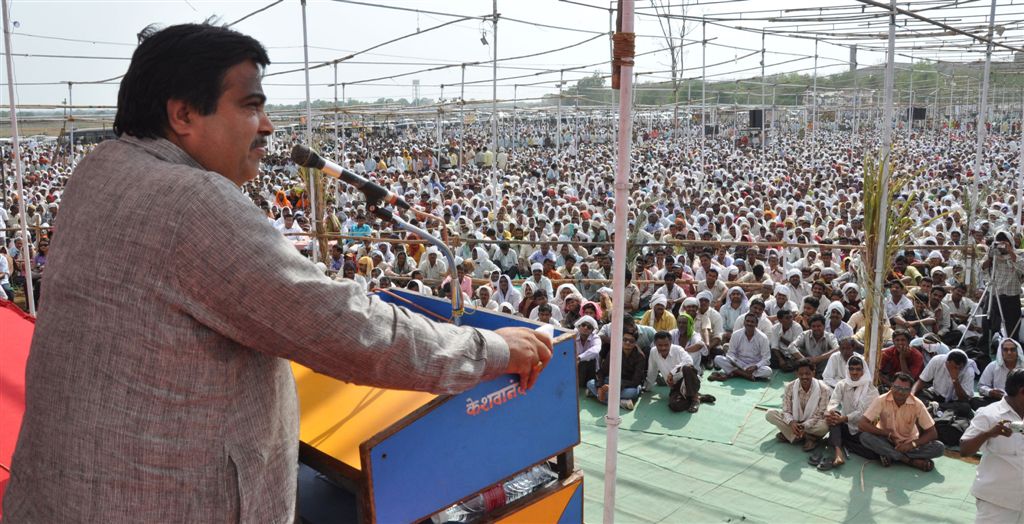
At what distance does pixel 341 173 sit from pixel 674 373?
5.43 m

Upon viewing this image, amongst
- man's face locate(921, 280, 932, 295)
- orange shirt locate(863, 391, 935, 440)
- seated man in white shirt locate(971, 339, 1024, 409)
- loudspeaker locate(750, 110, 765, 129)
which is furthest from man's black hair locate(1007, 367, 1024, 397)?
loudspeaker locate(750, 110, 765, 129)

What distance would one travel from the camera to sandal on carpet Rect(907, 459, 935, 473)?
17.5ft

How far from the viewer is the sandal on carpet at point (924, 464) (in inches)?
210

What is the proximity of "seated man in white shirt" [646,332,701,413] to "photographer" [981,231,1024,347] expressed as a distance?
9.64 feet

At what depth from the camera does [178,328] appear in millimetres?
987

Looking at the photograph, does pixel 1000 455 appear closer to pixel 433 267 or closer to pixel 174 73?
pixel 174 73

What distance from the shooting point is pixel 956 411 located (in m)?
6.12

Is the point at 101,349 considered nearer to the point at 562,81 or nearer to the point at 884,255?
the point at 884,255

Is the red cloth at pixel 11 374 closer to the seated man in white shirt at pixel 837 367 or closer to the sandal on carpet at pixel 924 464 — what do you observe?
the sandal on carpet at pixel 924 464

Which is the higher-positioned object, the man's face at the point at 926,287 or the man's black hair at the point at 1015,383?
the man's black hair at the point at 1015,383

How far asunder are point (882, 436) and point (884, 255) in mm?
1241

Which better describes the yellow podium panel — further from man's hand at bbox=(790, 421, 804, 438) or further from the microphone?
man's hand at bbox=(790, 421, 804, 438)

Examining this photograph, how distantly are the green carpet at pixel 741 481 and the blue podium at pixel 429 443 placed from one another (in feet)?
10.0

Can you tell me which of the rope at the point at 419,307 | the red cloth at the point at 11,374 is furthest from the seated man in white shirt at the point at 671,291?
the red cloth at the point at 11,374
